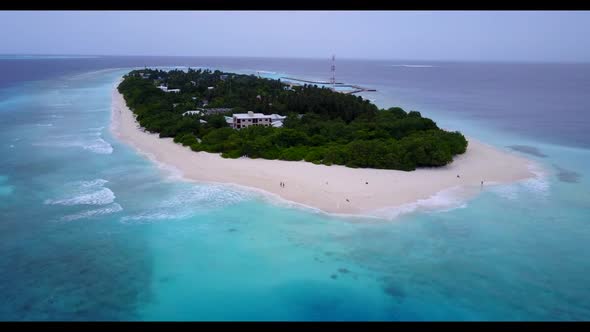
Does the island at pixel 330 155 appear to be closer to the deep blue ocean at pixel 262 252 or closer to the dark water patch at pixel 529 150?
the deep blue ocean at pixel 262 252

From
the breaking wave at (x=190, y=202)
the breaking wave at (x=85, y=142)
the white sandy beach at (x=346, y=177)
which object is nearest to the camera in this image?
the breaking wave at (x=190, y=202)

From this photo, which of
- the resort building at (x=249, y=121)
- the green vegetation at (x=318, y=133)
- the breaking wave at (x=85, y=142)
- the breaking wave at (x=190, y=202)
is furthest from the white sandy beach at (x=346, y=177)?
the resort building at (x=249, y=121)

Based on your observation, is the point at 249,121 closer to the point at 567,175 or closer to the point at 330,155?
the point at 330,155

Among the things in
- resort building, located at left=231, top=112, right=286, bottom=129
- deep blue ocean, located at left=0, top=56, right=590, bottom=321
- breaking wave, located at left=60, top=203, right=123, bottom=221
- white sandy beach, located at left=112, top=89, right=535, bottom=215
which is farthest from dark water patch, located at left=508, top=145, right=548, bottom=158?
breaking wave, located at left=60, top=203, right=123, bottom=221

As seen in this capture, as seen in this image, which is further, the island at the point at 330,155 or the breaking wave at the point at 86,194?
the island at the point at 330,155

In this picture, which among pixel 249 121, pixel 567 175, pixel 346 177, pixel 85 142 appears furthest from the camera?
pixel 249 121

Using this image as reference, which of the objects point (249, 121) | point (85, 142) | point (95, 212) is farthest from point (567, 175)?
point (85, 142)
